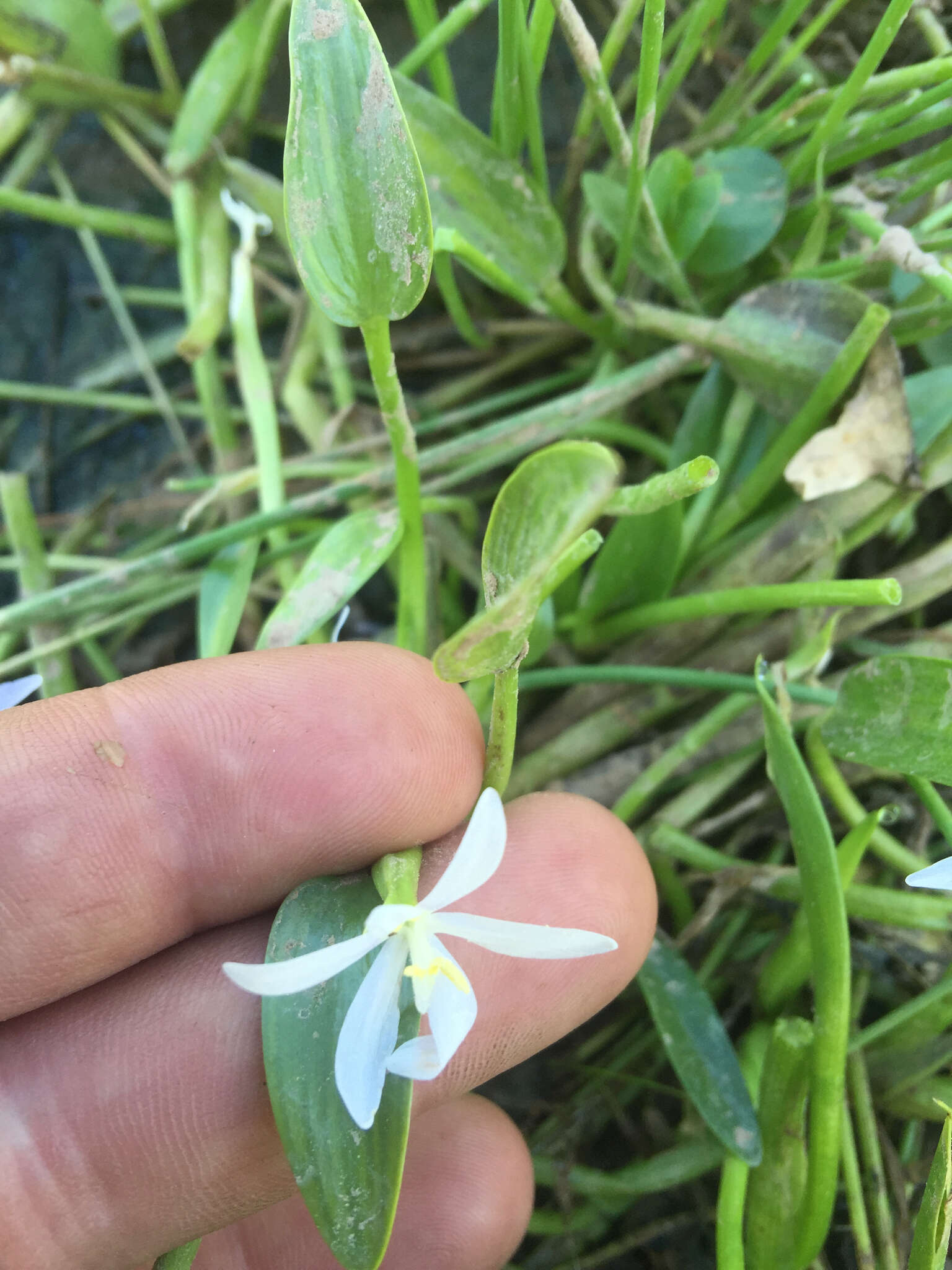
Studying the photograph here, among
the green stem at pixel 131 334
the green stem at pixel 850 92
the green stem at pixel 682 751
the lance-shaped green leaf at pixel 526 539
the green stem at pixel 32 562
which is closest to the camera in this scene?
the lance-shaped green leaf at pixel 526 539

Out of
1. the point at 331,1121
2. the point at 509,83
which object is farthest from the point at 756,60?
the point at 331,1121

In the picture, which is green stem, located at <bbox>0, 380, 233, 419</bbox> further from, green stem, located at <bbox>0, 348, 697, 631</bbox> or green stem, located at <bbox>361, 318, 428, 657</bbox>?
green stem, located at <bbox>361, 318, 428, 657</bbox>

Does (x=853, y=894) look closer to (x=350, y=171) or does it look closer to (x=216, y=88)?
(x=350, y=171)

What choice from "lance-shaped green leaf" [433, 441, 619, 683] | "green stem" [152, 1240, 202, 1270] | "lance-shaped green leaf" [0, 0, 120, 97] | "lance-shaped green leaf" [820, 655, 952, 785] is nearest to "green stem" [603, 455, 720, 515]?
"lance-shaped green leaf" [433, 441, 619, 683]

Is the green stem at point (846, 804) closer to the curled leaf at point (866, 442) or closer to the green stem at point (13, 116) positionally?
the curled leaf at point (866, 442)

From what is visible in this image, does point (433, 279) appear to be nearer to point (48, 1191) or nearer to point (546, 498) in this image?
point (546, 498)

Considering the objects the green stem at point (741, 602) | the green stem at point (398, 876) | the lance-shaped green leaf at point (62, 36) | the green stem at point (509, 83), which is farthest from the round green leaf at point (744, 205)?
the lance-shaped green leaf at point (62, 36)
